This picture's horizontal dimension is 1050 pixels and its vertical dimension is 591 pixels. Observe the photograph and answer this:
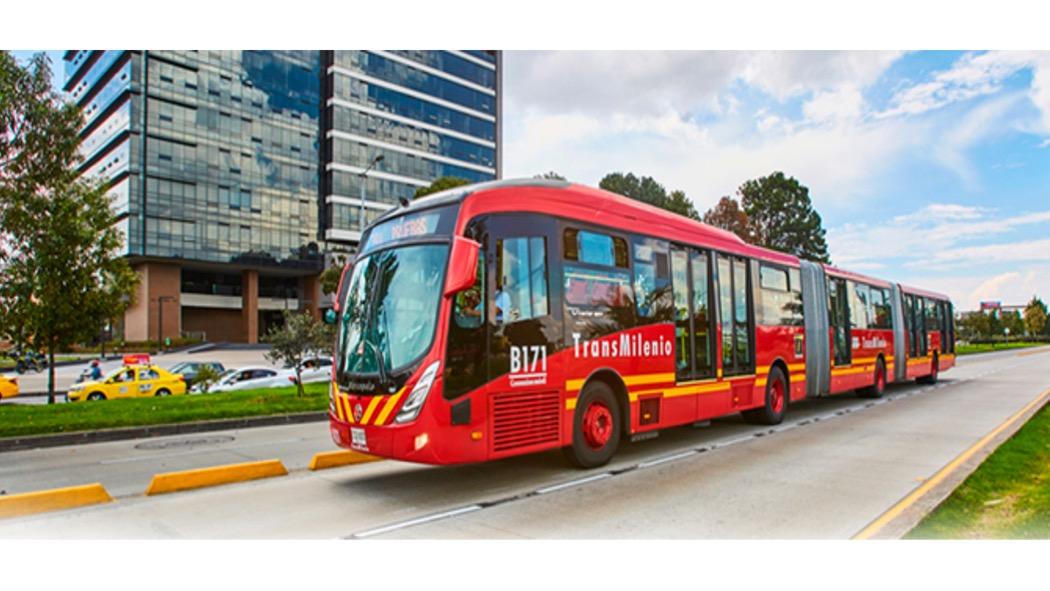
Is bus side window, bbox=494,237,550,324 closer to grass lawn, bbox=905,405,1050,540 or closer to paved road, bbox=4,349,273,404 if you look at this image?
grass lawn, bbox=905,405,1050,540

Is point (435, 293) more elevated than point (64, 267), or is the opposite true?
point (64, 267)

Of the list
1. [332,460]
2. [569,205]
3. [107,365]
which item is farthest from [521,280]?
[107,365]

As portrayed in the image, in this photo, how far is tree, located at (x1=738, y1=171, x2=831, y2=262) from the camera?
2859 inches

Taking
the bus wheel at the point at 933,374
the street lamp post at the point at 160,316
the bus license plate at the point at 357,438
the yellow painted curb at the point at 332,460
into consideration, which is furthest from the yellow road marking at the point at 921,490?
the street lamp post at the point at 160,316

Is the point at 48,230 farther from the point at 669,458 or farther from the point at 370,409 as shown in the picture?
the point at 669,458

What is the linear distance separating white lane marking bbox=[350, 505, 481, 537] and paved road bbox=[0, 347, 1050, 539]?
3cm

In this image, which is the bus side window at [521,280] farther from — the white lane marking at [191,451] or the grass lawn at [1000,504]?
the white lane marking at [191,451]

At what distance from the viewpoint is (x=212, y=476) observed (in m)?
8.35

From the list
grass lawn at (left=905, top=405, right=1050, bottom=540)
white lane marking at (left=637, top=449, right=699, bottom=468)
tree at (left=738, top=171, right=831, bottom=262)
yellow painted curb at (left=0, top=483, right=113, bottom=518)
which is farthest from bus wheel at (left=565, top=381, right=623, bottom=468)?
tree at (left=738, top=171, right=831, bottom=262)

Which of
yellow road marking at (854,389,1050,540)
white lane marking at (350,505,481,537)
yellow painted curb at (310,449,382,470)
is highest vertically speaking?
yellow painted curb at (310,449,382,470)

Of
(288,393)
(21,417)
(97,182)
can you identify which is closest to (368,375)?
(21,417)
